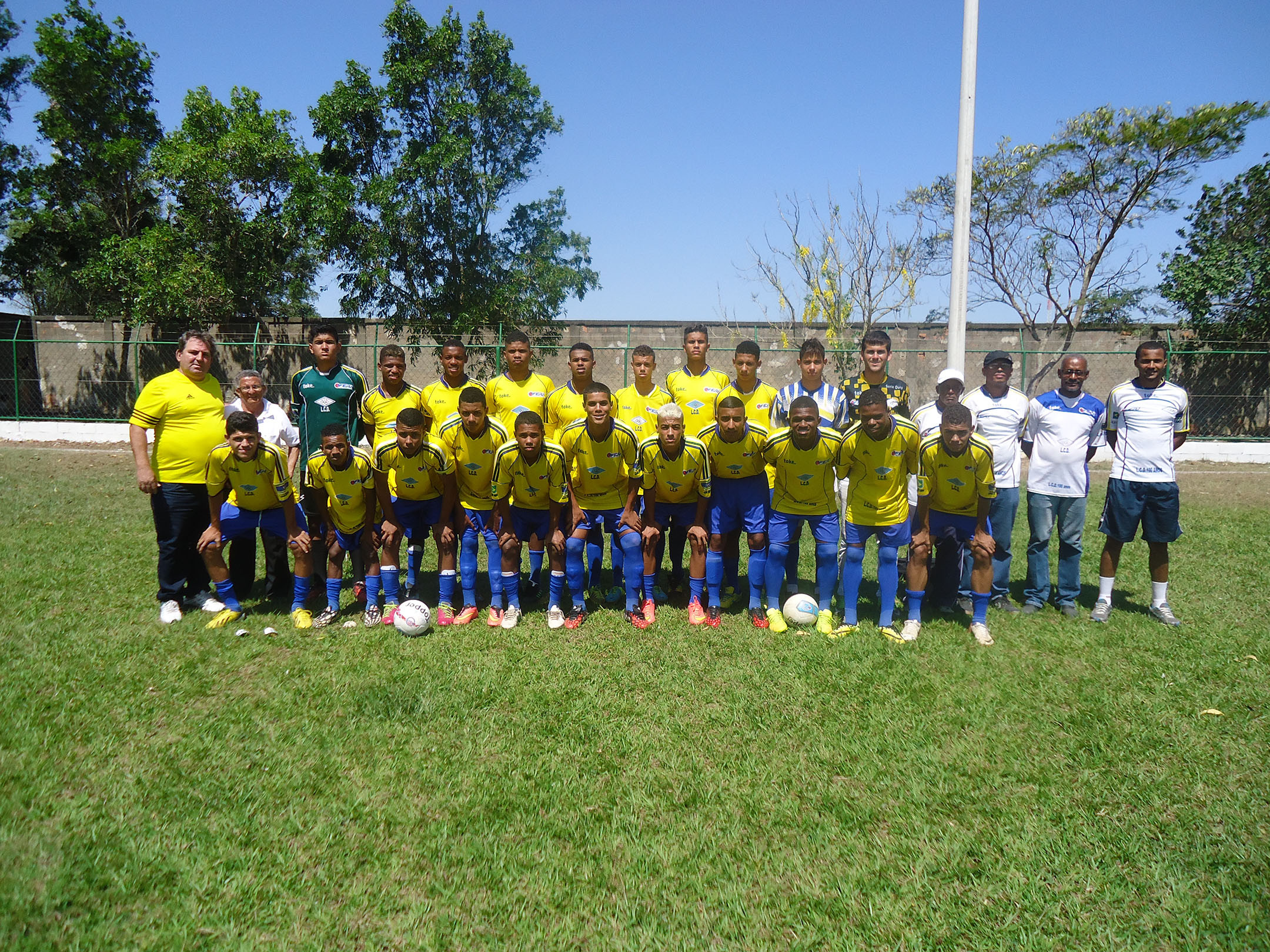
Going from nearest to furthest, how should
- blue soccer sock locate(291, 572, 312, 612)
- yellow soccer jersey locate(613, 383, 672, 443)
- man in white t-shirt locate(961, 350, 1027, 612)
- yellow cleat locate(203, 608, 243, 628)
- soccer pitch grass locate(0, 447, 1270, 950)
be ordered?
soccer pitch grass locate(0, 447, 1270, 950)
yellow cleat locate(203, 608, 243, 628)
blue soccer sock locate(291, 572, 312, 612)
man in white t-shirt locate(961, 350, 1027, 612)
yellow soccer jersey locate(613, 383, 672, 443)

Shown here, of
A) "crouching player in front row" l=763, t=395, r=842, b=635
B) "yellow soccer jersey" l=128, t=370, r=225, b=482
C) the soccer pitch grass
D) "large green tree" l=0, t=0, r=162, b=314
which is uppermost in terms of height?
"large green tree" l=0, t=0, r=162, b=314

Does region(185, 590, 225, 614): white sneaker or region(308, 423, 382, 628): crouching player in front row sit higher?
region(308, 423, 382, 628): crouching player in front row

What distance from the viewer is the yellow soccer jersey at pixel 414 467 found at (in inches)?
226

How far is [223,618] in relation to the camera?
564 centimetres

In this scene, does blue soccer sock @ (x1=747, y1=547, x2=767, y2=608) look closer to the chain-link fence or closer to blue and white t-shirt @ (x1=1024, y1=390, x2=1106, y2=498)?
blue and white t-shirt @ (x1=1024, y1=390, x2=1106, y2=498)

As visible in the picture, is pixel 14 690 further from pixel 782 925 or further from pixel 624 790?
pixel 782 925

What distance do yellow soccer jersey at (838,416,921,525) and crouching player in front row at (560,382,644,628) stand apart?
65.4 inches

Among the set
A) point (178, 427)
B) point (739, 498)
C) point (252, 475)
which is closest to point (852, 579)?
point (739, 498)

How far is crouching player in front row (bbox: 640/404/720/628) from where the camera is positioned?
18.7ft

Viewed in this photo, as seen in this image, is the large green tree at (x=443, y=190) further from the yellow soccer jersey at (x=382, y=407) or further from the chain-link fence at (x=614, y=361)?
the yellow soccer jersey at (x=382, y=407)

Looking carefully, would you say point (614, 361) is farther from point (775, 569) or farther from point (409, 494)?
point (775, 569)

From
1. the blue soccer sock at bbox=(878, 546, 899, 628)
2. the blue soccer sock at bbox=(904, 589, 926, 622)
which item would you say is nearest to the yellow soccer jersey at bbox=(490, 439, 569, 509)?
the blue soccer sock at bbox=(878, 546, 899, 628)

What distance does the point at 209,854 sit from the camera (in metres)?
2.93

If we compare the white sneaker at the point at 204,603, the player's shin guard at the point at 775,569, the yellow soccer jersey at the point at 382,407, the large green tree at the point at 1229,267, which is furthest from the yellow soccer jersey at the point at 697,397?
the large green tree at the point at 1229,267
